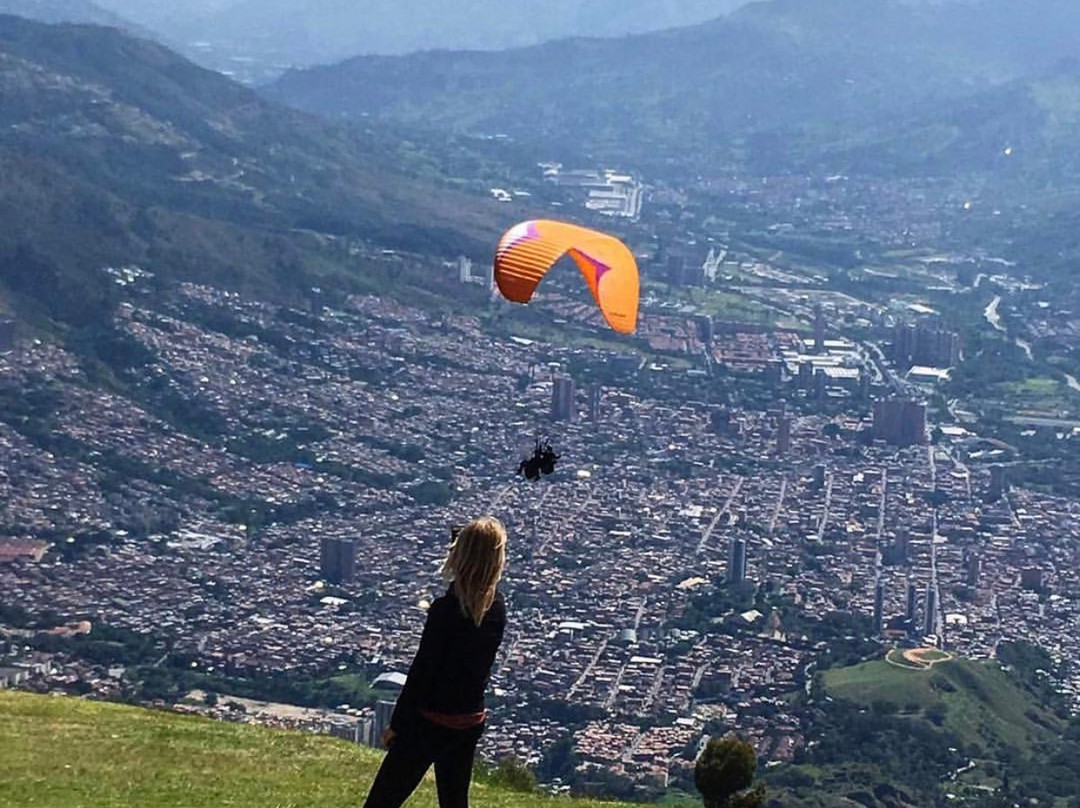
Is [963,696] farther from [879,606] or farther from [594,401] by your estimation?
[594,401]

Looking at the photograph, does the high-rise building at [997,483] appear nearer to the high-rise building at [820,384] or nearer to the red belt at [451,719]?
the high-rise building at [820,384]

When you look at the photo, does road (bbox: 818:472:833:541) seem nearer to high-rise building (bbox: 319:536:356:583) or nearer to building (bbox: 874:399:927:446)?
building (bbox: 874:399:927:446)

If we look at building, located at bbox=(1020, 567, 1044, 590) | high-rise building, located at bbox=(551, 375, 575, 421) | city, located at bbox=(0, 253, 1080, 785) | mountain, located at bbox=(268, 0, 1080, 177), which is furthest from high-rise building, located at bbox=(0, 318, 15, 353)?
mountain, located at bbox=(268, 0, 1080, 177)

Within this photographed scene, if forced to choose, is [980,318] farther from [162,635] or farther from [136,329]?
[162,635]

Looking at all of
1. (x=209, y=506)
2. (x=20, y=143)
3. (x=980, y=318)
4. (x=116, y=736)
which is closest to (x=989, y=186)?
(x=980, y=318)

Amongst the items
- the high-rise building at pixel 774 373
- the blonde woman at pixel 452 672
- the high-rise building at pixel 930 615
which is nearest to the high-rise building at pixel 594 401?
the high-rise building at pixel 774 373
